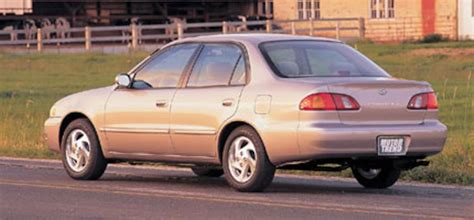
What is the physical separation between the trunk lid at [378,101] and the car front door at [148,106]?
1.88 metres

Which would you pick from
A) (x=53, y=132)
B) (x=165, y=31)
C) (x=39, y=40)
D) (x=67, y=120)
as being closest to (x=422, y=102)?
(x=67, y=120)

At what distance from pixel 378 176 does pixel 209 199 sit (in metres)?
1.83

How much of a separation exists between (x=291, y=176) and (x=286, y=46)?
200 cm

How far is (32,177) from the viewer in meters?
13.9

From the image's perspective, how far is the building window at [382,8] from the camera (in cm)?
5575

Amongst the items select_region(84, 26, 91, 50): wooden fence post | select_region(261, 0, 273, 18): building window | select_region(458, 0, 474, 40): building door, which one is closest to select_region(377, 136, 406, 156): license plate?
select_region(84, 26, 91, 50): wooden fence post

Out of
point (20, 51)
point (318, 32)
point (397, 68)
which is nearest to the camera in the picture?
point (397, 68)

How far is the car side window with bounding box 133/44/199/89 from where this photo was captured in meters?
12.9

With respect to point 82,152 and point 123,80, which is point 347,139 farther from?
point 82,152

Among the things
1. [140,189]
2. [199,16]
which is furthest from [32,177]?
[199,16]

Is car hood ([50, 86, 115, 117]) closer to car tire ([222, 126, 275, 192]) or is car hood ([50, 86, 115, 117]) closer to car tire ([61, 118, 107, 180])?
car tire ([61, 118, 107, 180])

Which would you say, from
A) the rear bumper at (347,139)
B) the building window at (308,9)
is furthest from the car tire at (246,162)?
the building window at (308,9)

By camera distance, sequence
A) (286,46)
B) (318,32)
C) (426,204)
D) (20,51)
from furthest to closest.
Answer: (318,32) < (20,51) < (286,46) < (426,204)

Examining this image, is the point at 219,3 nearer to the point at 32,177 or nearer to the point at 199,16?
the point at 199,16
